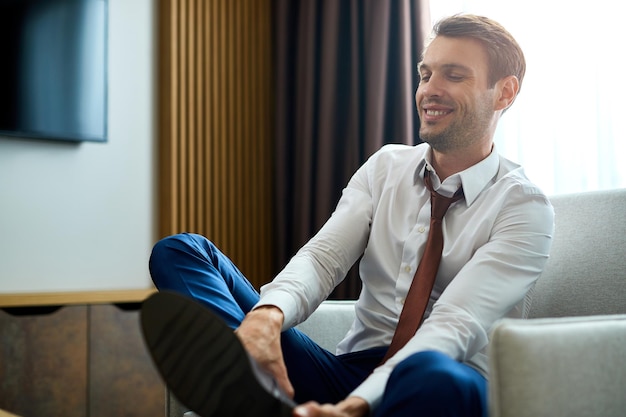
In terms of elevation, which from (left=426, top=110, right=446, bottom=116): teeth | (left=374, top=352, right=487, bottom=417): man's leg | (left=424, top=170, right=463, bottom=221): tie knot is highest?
(left=426, top=110, right=446, bottom=116): teeth

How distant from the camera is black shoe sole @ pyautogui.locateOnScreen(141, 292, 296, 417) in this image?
110cm

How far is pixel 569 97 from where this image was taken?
2.84m

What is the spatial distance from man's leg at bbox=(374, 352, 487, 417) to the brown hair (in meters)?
0.87

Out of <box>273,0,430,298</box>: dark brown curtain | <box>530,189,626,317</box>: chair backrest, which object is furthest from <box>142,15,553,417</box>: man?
<box>273,0,430,298</box>: dark brown curtain

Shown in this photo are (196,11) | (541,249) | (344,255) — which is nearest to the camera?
(541,249)

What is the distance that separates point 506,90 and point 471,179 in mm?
274

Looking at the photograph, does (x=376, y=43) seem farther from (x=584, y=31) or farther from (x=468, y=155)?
(x=468, y=155)

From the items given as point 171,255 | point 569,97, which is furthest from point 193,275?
point 569,97

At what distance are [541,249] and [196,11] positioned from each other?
95.3 inches

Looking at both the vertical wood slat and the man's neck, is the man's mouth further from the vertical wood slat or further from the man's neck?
the vertical wood slat

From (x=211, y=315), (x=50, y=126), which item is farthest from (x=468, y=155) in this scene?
(x=50, y=126)

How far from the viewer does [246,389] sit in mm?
1107

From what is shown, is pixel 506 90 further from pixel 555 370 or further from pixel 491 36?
pixel 555 370

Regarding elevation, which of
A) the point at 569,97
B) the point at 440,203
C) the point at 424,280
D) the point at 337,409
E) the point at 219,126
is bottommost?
the point at 337,409
